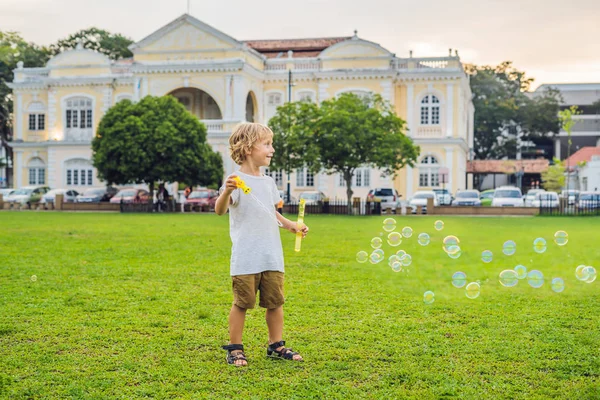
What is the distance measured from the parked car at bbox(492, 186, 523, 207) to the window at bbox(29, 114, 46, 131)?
117ft

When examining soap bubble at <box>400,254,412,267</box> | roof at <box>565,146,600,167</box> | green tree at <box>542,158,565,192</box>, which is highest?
roof at <box>565,146,600,167</box>

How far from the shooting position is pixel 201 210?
40531mm

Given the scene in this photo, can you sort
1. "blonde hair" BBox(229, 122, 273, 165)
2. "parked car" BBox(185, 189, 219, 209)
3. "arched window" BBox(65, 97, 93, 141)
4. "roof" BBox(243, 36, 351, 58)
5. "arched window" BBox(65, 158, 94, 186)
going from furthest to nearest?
"roof" BBox(243, 36, 351, 58)
"arched window" BBox(65, 97, 93, 141)
"arched window" BBox(65, 158, 94, 186)
"parked car" BBox(185, 189, 219, 209)
"blonde hair" BBox(229, 122, 273, 165)

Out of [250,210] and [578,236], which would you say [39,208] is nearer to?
[578,236]

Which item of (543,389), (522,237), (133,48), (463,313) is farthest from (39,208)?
(543,389)

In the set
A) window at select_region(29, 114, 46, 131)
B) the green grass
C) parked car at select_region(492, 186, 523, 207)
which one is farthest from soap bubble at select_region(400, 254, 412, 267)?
window at select_region(29, 114, 46, 131)

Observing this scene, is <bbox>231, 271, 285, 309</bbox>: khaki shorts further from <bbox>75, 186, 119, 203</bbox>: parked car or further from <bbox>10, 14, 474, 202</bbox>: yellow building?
<bbox>10, 14, 474, 202</bbox>: yellow building

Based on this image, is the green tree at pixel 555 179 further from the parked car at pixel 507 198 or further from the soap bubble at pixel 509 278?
the soap bubble at pixel 509 278

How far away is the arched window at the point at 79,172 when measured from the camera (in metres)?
55.7

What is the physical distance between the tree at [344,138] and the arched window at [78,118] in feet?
77.6

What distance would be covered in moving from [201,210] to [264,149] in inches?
1362

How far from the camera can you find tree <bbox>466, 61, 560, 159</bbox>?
73688 mm

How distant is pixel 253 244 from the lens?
244 inches

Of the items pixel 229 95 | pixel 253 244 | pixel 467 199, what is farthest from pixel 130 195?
pixel 253 244
